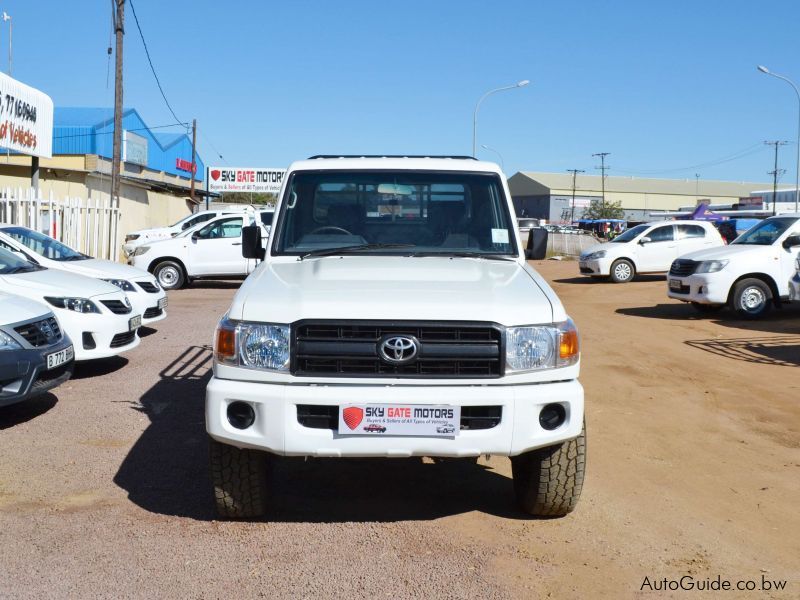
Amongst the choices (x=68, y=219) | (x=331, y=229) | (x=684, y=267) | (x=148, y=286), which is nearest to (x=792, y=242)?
(x=684, y=267)

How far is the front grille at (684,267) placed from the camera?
599 inches

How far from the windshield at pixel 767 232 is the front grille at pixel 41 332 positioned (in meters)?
12.0

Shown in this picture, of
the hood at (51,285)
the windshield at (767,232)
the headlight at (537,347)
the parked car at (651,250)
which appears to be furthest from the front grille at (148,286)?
the parked car at (651,250)

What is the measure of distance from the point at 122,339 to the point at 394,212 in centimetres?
452

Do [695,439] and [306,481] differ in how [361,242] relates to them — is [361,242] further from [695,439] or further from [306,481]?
[695,439]

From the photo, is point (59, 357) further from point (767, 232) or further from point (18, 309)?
point (767, 232)

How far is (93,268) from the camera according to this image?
36.8 ft

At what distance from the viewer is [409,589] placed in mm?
3801

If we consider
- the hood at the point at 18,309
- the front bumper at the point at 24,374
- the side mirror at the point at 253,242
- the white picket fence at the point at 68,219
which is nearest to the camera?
the side mirror at the point at 253,242

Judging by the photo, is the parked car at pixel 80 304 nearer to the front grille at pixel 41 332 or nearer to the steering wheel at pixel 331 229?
the front grille at pixel 41 332

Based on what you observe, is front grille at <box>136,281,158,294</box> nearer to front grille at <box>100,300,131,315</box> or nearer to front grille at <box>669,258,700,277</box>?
front grille at <box>100,300,131,315</box>

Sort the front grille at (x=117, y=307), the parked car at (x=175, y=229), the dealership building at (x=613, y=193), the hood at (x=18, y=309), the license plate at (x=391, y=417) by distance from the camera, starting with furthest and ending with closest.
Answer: the dealership building at (x=613, y=193) < the parked car at (x=175, y=229) < the front grille at (x=117, y=307) < the hood at (x=18, y=309) < the license plate at (x=391, y=417)

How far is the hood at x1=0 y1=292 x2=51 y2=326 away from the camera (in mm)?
6766

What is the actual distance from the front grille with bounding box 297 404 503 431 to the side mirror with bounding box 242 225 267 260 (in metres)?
1.85
